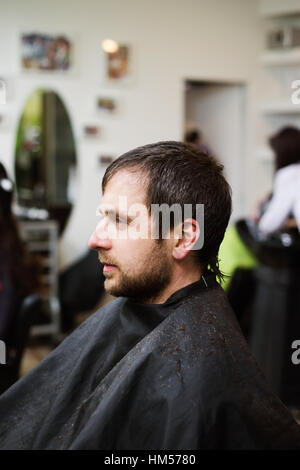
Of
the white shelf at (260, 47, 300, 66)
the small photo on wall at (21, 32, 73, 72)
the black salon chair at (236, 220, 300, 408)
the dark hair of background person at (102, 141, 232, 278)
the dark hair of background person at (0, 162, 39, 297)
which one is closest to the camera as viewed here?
the dark hair of background person at (102, 141, 232, 278)

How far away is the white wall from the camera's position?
14.1 feet

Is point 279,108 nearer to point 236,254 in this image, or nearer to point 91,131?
point 91,131

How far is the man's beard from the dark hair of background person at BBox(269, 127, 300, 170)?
1801 mm

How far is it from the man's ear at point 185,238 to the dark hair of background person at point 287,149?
1.79 metres

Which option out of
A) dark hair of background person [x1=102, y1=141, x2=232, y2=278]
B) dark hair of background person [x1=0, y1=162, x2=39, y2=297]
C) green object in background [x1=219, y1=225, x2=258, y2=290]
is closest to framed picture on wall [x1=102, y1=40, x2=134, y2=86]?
green object in background [x1=219, y1=225, x2=258, y2=290]

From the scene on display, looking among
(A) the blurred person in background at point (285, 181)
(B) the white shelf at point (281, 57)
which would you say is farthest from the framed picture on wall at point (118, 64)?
(A) the blurred person in background at point (285, 181)

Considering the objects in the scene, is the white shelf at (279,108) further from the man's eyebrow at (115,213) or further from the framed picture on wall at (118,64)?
the man's eyebrow at (115,213)

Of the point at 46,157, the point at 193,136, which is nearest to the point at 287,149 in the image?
the point at 46,157

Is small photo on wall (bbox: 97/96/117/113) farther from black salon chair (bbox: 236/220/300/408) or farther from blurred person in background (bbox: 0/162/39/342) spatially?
blurred person in background (bbox: 0/162/39/342)

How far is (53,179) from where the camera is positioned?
457cm

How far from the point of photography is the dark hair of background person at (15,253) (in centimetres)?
222

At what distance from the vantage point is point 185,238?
109 centimetres

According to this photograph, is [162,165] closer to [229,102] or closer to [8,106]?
[8,106]
